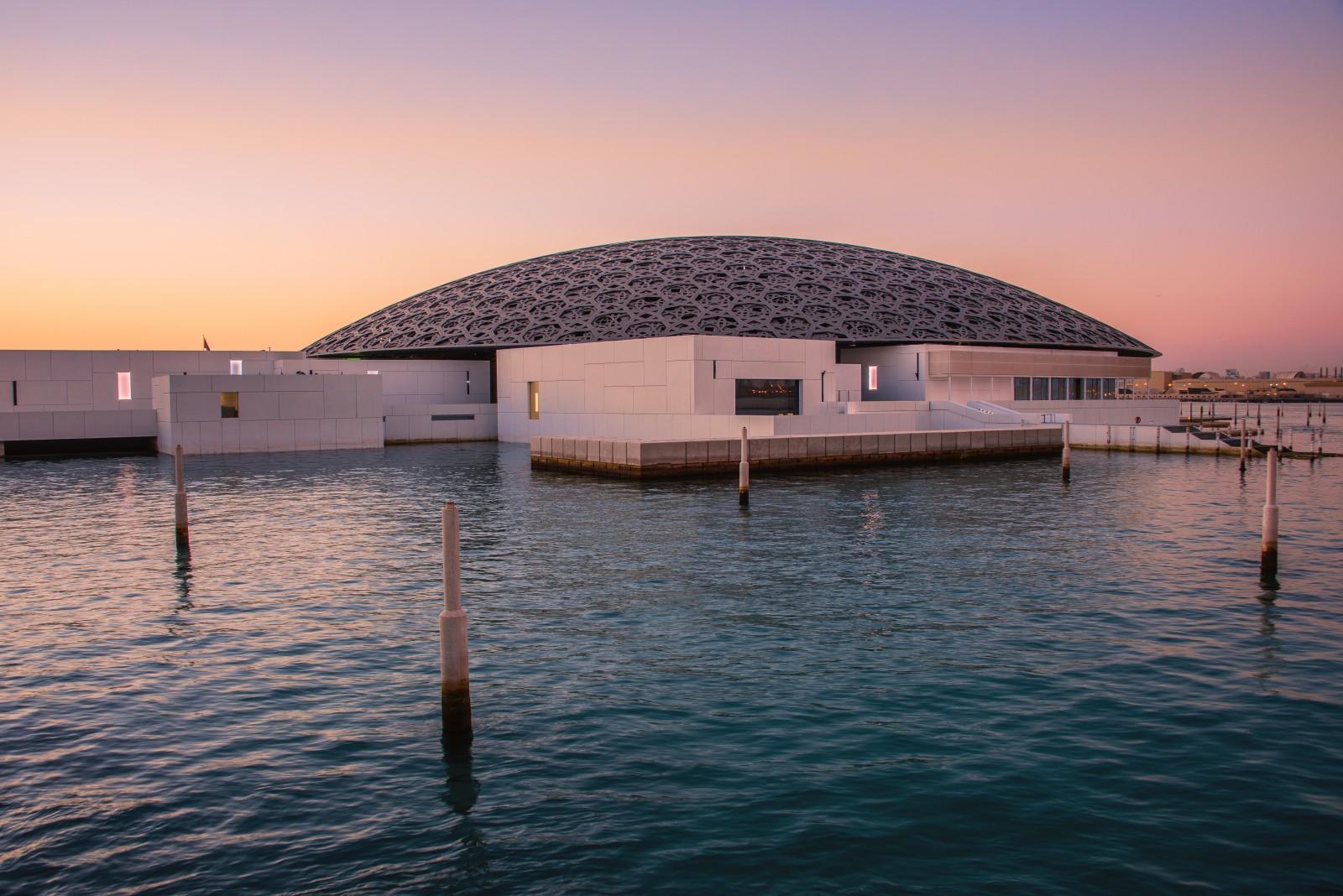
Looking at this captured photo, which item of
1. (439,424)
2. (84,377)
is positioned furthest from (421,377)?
(84,377)

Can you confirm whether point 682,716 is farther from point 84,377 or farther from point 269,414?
point 84,377

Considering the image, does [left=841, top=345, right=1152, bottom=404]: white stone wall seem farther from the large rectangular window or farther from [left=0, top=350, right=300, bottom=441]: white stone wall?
[left=0, top=350, right=300, bottom=441]: white stone wall

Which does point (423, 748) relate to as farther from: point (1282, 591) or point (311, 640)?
point (1282, 591)

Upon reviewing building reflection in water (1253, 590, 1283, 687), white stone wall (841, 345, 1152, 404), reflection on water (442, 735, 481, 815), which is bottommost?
building reflection in water (1253, 590, 1283, 687)

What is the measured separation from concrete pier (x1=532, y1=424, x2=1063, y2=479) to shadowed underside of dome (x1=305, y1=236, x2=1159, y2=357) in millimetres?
22533

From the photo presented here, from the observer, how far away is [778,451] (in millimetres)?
42875

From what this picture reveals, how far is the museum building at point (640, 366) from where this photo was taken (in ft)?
179

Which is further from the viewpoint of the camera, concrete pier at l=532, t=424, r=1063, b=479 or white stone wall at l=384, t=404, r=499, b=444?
white stone wall at l=384, t=404, r=499, b=444

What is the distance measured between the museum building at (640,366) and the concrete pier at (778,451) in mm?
3335

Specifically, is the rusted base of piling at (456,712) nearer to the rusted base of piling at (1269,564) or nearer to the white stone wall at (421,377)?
the rusted base of piling at (1269,564)

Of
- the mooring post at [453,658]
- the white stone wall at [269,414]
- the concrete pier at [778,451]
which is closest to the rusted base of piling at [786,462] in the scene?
the concrete pier at [778,451]

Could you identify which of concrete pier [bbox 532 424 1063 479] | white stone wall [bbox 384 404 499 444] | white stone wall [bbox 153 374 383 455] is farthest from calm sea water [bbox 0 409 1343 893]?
white stone wall [bbox 384 404 499 444]

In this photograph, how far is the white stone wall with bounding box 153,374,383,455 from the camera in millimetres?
54562

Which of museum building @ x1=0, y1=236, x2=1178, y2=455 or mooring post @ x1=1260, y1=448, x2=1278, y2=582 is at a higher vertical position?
museum building @ x1=0, y1=236, x2=1178, y2=455
